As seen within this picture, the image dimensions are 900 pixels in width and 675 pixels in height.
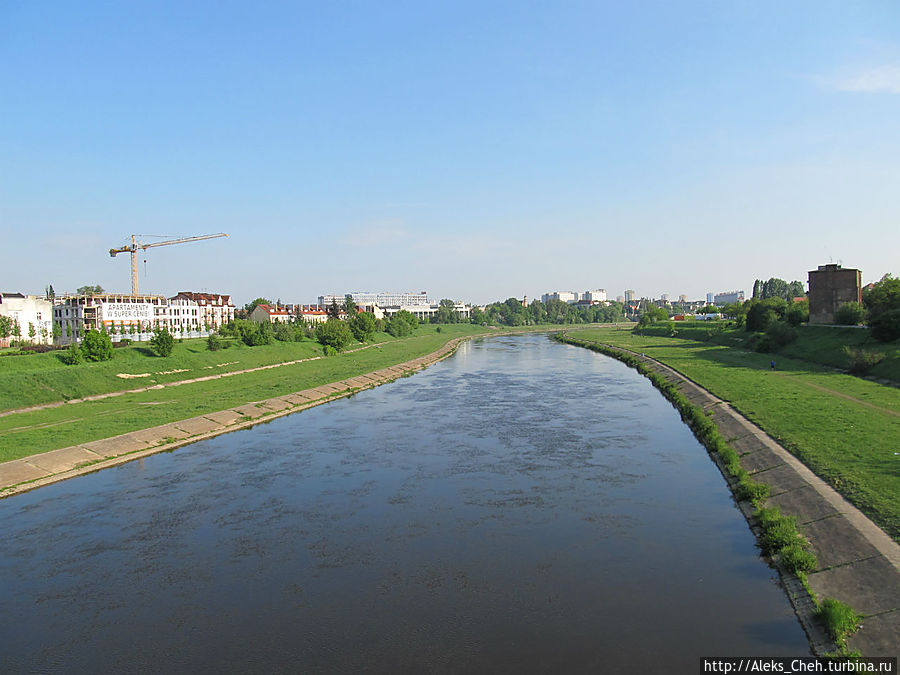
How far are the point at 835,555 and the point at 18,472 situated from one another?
26.0 metres

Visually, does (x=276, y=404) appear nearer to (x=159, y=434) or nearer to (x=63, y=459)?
(x=159, y=434)

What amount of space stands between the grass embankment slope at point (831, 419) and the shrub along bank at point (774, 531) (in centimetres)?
172

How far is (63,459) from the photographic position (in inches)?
941

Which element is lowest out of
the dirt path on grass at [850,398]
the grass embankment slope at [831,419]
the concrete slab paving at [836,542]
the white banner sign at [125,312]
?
the concrete slab paving at [836,542]

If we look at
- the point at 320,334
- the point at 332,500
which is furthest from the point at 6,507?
the point at 320,334

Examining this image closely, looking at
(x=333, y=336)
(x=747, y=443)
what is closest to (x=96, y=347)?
(x=333, y=336)

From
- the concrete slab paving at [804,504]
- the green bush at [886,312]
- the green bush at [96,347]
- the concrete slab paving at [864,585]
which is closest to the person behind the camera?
the concrete slab paving at [864,585]

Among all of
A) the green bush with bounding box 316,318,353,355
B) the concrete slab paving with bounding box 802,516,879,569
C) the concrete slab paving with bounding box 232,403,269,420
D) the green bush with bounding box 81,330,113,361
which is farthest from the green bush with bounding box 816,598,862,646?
the green bush with bounding box 316,318,353,355

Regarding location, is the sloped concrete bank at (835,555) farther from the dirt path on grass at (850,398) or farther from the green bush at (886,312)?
the green bush at (886,312)

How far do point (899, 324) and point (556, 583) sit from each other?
4121cm

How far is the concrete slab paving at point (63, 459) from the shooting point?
23078 mm

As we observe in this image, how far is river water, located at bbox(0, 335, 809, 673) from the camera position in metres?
11.0

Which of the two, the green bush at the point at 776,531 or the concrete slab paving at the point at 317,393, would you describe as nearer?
the green bush at the point at 776,531

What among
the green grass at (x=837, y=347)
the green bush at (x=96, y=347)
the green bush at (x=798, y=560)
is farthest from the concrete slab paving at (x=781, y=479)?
the green bush at (x=96, y=347)
